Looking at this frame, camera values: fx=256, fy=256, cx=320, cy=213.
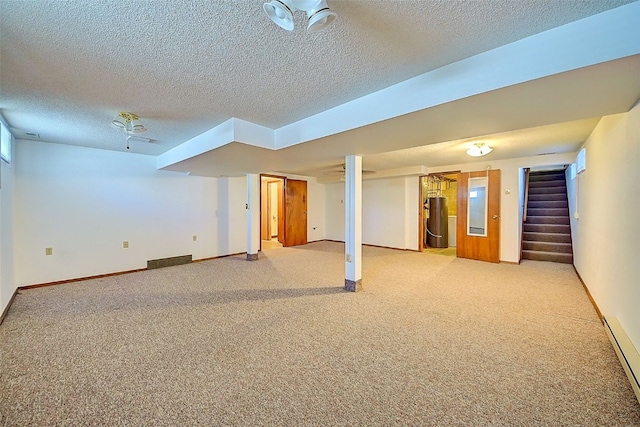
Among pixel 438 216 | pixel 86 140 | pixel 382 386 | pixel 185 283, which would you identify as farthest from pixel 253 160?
pixel 438 216

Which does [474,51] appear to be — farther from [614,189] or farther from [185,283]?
[185,283]

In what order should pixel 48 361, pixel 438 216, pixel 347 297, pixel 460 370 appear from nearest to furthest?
1. pixel 460 370
2. pixel 48 361
3. pixel 347 297
4. pixel 438 216

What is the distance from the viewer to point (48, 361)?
1993mm

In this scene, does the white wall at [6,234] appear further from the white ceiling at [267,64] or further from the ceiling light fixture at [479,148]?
the ceiling light fixture at [479,148]

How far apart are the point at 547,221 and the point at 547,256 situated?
1270mm

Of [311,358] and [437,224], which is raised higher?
[437,224]

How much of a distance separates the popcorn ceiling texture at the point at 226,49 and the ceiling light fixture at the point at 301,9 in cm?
16

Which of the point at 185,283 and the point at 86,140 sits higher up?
the point at 86,140

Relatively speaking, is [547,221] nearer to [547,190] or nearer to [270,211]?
[547,190]

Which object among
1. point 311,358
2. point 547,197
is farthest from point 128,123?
point 547,197

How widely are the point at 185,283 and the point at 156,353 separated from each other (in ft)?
6.66

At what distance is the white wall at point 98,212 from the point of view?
12.4 feet

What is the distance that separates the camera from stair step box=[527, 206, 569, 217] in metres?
6.11

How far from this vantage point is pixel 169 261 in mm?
5148
